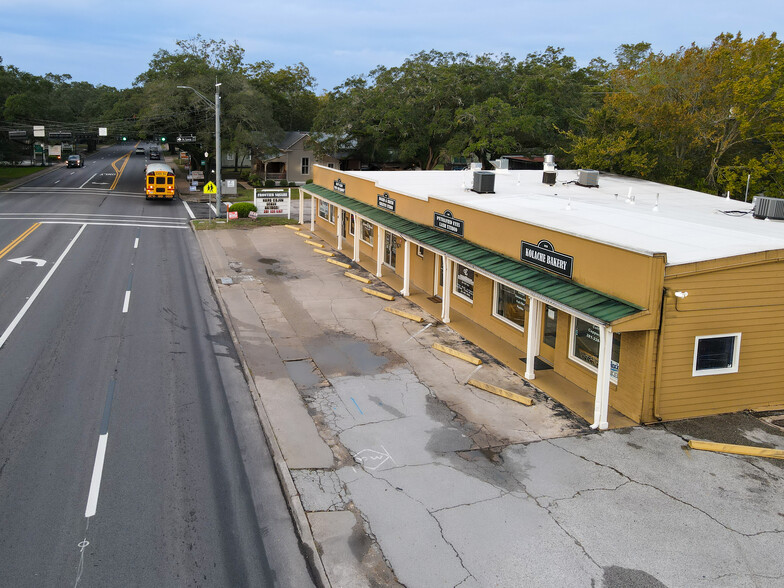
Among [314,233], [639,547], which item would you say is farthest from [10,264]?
[639,547]

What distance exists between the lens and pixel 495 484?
1187cm

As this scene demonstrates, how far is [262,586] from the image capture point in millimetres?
9094

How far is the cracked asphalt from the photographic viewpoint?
9617mm

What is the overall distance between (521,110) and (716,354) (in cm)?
4239

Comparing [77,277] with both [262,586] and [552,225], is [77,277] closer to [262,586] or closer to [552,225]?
[552,225]

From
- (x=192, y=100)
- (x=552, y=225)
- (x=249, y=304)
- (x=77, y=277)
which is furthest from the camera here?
(x=192, y=100)

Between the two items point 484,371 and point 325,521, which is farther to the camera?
point 484,371

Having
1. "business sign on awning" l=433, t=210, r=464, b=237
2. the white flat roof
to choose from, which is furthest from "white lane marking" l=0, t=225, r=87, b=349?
the white flat roof

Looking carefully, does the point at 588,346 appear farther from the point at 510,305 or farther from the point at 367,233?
the point at 367,233

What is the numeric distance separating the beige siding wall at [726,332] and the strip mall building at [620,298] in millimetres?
27

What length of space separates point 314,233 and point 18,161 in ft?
207

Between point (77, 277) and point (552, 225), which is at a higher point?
point (552, 225)

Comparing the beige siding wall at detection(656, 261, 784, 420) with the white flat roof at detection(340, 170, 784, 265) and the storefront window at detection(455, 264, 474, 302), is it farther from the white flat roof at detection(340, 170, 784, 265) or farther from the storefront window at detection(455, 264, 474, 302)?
the storefront window at detection(455, 264, 474, 302)

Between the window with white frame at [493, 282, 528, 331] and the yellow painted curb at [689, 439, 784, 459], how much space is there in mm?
6435
